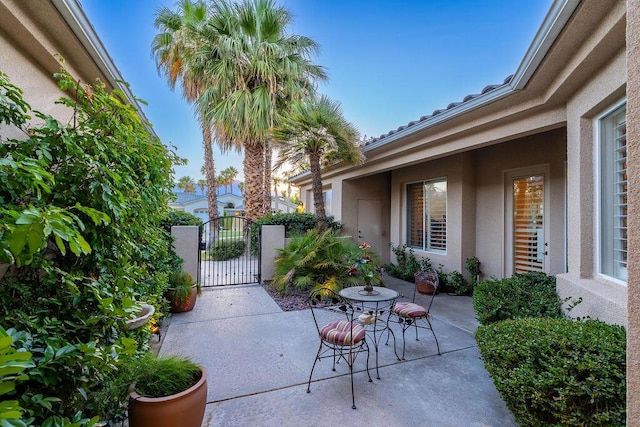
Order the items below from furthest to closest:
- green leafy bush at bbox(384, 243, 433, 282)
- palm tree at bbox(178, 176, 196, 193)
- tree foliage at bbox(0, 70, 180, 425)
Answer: palm tree at bbox(178, 176, 196, 193), green leafy bush at bbox(384, 243, 433, 282), tree foliage at bbox(0, 70, 180, 425)

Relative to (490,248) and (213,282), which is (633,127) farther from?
(213,282)

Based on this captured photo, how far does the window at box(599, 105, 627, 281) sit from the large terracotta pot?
4204 mm

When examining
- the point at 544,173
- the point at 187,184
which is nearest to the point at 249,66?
the point at 544,173

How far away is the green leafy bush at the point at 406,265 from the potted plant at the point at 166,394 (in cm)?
653

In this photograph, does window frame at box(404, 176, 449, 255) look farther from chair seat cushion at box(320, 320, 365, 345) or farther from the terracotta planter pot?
the terracotta planter pot

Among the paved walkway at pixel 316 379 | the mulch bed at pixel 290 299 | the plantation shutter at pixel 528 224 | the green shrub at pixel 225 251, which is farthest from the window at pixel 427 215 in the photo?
the green shrub at pixel 225 251

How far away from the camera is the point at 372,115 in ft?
45.6

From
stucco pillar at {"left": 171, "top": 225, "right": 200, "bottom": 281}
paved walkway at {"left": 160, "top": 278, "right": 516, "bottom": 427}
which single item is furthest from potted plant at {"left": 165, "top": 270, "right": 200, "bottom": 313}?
stucco pillar at {"left": 171, "top": 225, "right": 200, "bottom": 281}

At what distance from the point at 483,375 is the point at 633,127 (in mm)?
3047

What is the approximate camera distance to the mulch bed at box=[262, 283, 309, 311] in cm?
593

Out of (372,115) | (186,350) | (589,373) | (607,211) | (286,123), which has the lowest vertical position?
(186,350)

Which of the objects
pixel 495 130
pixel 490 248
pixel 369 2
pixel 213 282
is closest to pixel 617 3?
pixel 495 130

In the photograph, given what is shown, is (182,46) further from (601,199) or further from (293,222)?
(601,199)

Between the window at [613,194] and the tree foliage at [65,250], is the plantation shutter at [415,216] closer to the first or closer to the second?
the window at [613,194]
